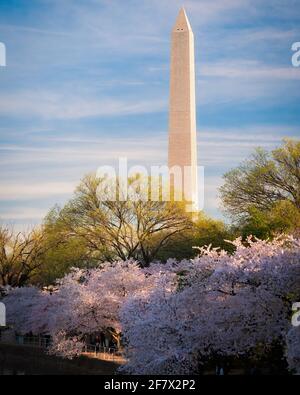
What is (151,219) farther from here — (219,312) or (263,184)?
(219,312)

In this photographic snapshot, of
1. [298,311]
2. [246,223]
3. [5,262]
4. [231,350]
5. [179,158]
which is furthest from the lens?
[5,262]

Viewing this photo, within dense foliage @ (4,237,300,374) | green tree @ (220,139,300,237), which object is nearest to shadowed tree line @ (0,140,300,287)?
green tree @ (220,139,300,237)

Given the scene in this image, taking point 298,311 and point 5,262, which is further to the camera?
point 5,262

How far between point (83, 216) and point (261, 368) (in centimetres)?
2906

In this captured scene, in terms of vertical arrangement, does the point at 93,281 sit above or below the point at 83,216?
below

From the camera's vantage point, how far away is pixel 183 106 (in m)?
62.8

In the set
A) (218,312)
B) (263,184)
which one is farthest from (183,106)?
(218,312)

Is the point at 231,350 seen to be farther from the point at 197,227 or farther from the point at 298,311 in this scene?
the point at 197,227

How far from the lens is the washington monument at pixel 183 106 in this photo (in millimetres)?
62094

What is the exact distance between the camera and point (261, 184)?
61.4 meters

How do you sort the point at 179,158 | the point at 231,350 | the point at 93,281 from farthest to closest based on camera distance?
the point at 179,158
the point at 93,281
the point at 231,350

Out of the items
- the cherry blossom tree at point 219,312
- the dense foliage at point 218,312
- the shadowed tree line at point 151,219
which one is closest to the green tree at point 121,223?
the shadowed tree line at point 151,219
